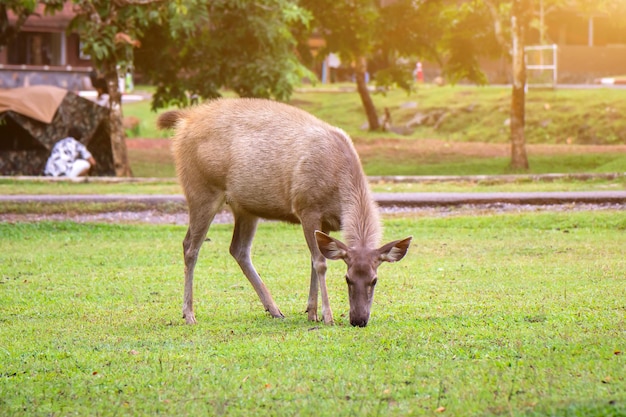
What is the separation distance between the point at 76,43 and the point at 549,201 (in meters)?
35.0

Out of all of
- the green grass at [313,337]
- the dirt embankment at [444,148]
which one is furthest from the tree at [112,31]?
the green grass at [313,337]

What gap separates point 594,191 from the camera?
18.2 m

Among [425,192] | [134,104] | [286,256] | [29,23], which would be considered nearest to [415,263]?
[286,256]

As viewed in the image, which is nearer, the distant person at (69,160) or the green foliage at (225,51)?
the green foliage at (225,51)

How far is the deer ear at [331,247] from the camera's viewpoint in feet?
25.7

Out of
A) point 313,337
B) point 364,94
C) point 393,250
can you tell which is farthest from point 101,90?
point 313,337

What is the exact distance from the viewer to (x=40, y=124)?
23766 millimetres

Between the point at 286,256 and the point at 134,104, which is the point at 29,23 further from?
the point at 286,256

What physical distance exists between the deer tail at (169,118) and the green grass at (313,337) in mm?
1673

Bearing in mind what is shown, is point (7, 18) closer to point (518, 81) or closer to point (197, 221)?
point (518, 81)

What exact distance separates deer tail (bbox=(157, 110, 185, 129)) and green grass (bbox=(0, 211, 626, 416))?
1.67 meters

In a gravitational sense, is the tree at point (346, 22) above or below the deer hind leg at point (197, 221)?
above

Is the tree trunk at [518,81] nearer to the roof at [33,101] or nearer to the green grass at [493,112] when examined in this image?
the green grass at [493,112]

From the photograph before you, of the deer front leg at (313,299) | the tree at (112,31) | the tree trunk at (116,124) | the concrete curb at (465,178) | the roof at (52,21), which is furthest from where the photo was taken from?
the roof at (52,21)
